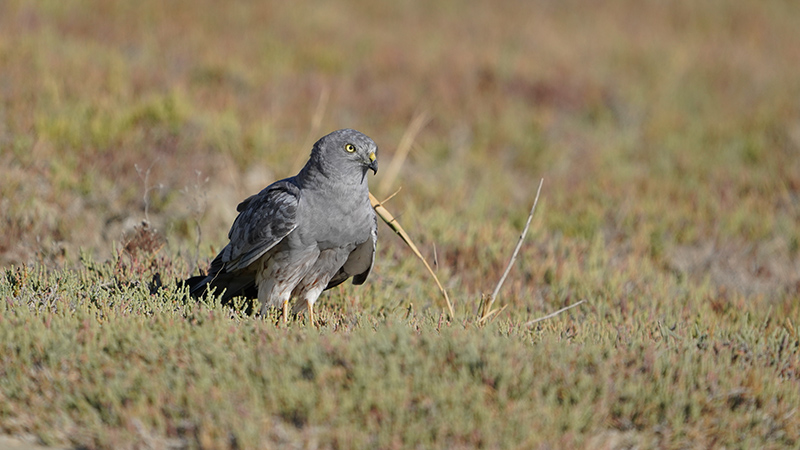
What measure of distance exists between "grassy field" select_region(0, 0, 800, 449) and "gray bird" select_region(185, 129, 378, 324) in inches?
12.6

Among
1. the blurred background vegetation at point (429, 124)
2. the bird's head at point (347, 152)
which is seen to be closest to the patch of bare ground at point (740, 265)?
the blurred background vegetation at point (429, 124)

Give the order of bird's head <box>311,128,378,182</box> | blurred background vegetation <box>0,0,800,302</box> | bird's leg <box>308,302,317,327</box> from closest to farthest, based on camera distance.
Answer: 1. bird's head <box>311,128,378,182</box>
2. bird's leg <box>308,302,317,327</box>
3. blurred background vegetation <box>0,0,800,302</box>

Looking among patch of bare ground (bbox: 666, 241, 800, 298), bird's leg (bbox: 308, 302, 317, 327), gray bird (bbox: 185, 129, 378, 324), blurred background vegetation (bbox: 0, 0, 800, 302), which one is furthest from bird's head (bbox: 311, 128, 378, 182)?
patch of bare ground (bbox: 666, 241, 800, 298)

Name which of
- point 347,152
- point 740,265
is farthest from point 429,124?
point 347,152

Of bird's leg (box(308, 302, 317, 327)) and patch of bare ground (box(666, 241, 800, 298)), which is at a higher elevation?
bird's leg (box(308, 302, 317, 327))

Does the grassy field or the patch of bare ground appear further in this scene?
the patch of bare ground

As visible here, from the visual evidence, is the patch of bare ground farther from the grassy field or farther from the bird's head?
the bird's head

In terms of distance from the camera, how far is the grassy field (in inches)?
140

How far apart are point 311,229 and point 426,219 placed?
3180mm

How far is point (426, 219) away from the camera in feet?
25.2

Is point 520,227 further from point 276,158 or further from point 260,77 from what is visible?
point 260,77

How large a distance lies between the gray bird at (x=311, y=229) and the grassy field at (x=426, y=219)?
32 centimetres

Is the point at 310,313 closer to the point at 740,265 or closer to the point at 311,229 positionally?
the point at 311,229

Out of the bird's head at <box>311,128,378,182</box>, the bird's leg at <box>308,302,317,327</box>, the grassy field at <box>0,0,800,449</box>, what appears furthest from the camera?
the bird's leg at <box>308,302,317,327</box>
